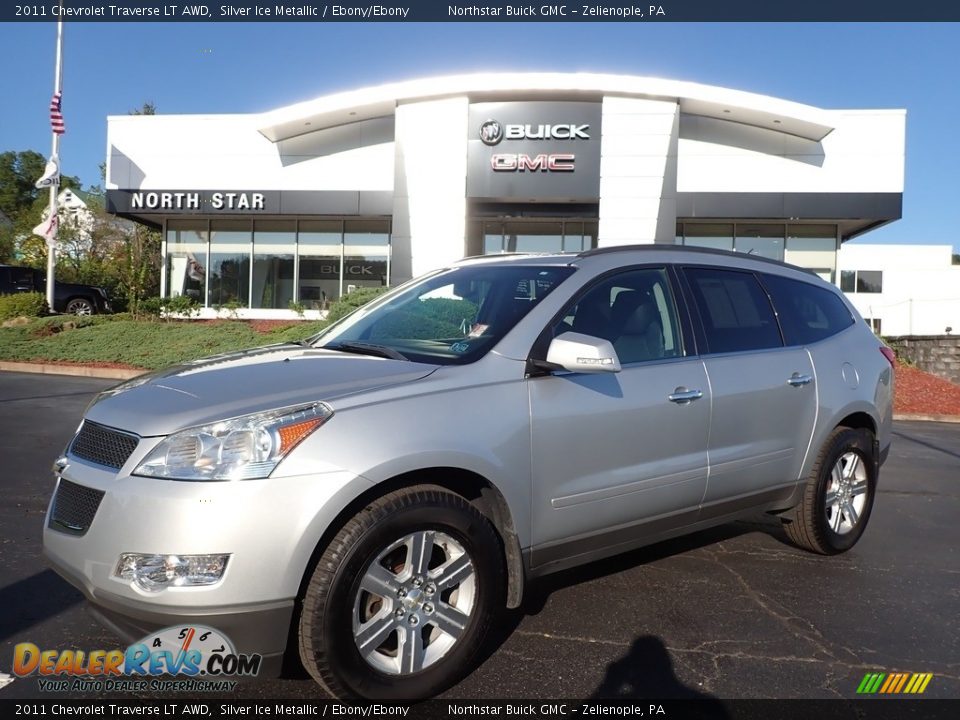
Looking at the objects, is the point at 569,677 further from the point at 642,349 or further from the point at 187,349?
the point at 187,349

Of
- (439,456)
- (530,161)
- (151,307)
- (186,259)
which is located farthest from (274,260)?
(439,456)

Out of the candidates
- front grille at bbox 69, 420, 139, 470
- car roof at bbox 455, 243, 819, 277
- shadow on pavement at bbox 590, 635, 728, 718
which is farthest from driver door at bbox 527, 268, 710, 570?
front grille at bbox 69, 420, 139, 470

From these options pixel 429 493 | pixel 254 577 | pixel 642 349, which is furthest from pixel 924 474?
pixel 254 577

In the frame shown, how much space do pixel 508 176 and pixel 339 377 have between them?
64.4 ft

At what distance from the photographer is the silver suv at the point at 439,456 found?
2.60m

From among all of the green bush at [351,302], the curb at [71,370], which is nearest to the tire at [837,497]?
the green bush at [351,302]

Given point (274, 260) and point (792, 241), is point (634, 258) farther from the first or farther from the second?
point (274, 260)

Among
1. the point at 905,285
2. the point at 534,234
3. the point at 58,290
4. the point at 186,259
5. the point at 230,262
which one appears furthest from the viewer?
the point at 905,285

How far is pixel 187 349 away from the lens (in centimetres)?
1620

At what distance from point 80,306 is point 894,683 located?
26.0m

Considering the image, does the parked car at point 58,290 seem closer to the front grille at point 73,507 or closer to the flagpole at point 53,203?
the flagpole at point 53,203

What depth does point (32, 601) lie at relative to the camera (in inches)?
151

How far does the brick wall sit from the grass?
50.1ft

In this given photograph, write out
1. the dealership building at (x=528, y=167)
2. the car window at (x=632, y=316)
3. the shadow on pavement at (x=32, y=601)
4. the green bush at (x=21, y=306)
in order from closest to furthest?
1. the shadow on pavement at (x=32, y=601)
2. the car window at (x=632, y=316)
3. the green bush at (x=21, y=306)
4. the dealership building at (x=528, y=167)
